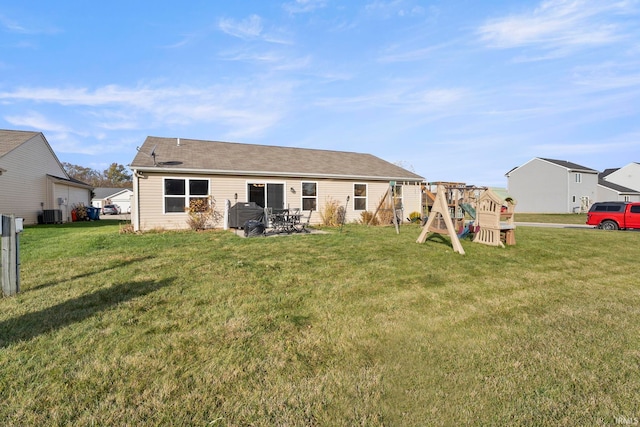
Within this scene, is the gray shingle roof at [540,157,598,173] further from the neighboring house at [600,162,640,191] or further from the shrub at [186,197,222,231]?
the shrub at [186,197,222,231]

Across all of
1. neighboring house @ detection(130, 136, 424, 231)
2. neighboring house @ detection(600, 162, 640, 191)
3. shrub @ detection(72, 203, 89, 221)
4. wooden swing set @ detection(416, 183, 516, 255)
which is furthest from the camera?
neighboring house @ detection(600, 162, 640, 191)

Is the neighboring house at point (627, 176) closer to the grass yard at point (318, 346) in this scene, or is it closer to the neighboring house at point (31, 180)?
the grass yard at point (318, 346)

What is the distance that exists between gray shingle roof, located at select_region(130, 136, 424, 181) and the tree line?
2471 inches

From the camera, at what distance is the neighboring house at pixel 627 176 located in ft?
135

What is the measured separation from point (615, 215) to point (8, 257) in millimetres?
22379

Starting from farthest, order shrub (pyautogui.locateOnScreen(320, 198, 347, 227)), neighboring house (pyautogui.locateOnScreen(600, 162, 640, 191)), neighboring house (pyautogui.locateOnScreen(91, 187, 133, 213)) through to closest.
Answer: neighboring house (pyautogui.locateOnScreen(91, 187, 133, 213)), neighboring house (pyautogui.locateOnScreen(600, 162, 640, 191)), shrub (pyautogui.locateOnScreen(320, 198, 347, 227))

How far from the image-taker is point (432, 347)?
9.42 ft

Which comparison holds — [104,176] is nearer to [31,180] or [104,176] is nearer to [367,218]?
[31,180]

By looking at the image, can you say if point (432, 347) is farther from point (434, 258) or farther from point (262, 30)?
point (262, 30)

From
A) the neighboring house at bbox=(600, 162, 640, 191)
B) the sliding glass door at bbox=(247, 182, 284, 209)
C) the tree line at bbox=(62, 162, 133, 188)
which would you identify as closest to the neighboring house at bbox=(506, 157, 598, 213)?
the neighboring house at bbox=(600, 162, 640, 191)

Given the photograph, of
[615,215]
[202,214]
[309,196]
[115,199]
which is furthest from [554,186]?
[115,199]

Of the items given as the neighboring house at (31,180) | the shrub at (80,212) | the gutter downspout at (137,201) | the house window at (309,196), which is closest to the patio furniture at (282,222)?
the house window at (309,196)

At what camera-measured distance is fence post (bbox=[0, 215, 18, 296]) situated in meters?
4.20

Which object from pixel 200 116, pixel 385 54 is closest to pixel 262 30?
pixel 385 54
